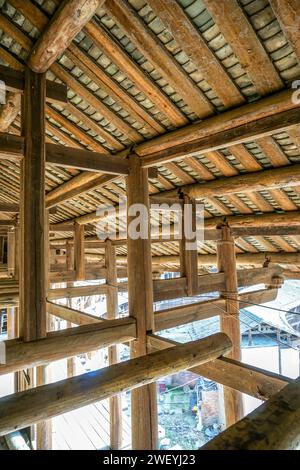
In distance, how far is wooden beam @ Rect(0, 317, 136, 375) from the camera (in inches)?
102

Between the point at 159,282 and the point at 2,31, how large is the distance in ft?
11.4

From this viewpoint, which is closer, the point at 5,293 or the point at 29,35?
the point at 29,35

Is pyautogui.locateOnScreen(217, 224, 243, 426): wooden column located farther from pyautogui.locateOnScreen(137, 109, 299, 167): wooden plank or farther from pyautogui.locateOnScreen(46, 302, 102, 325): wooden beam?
pyautogui.locateOnScreen(137, 109, 299, 167): wooden plank

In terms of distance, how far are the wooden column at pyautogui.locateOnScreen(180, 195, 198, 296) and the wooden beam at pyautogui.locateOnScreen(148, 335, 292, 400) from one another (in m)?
1.98

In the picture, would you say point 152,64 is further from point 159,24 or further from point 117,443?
point 117,443

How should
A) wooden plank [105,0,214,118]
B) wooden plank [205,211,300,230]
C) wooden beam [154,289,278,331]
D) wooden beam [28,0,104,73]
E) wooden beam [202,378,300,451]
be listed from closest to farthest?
wooden beam [202,378,300,451] < wooden beam [28,0,104,73] < wooden plank [105,0,214,118] < wooden beam [154,289,278,331] < wooden plank [205,211,300,230]

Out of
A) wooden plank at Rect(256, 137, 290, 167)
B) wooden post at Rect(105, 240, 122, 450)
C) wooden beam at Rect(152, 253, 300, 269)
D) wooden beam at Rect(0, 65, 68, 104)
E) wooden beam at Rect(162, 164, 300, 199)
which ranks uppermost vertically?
wooden beam at Rect(0, 65, 68, 104)

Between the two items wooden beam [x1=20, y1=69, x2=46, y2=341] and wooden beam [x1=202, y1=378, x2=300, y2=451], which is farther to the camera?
wooden beam [x1=20, y1=69, x2=46, y2=341]

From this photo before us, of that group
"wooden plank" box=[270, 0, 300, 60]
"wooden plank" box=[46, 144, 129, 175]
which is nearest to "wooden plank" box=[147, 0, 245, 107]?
"wooden plank" box=[270, 0, 300, 60]

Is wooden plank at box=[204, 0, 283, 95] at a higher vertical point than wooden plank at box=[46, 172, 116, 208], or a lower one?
higher

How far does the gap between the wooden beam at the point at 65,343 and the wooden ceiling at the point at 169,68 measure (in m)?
2.03

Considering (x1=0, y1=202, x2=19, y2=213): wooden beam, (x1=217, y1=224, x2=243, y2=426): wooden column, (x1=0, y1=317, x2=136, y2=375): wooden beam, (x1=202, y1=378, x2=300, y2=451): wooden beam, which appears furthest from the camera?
(x1=0, y1=202, x2=19, y2=213): wooden beam

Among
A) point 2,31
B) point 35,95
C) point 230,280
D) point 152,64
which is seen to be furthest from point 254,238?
point 2,31

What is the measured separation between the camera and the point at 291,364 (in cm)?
1630
